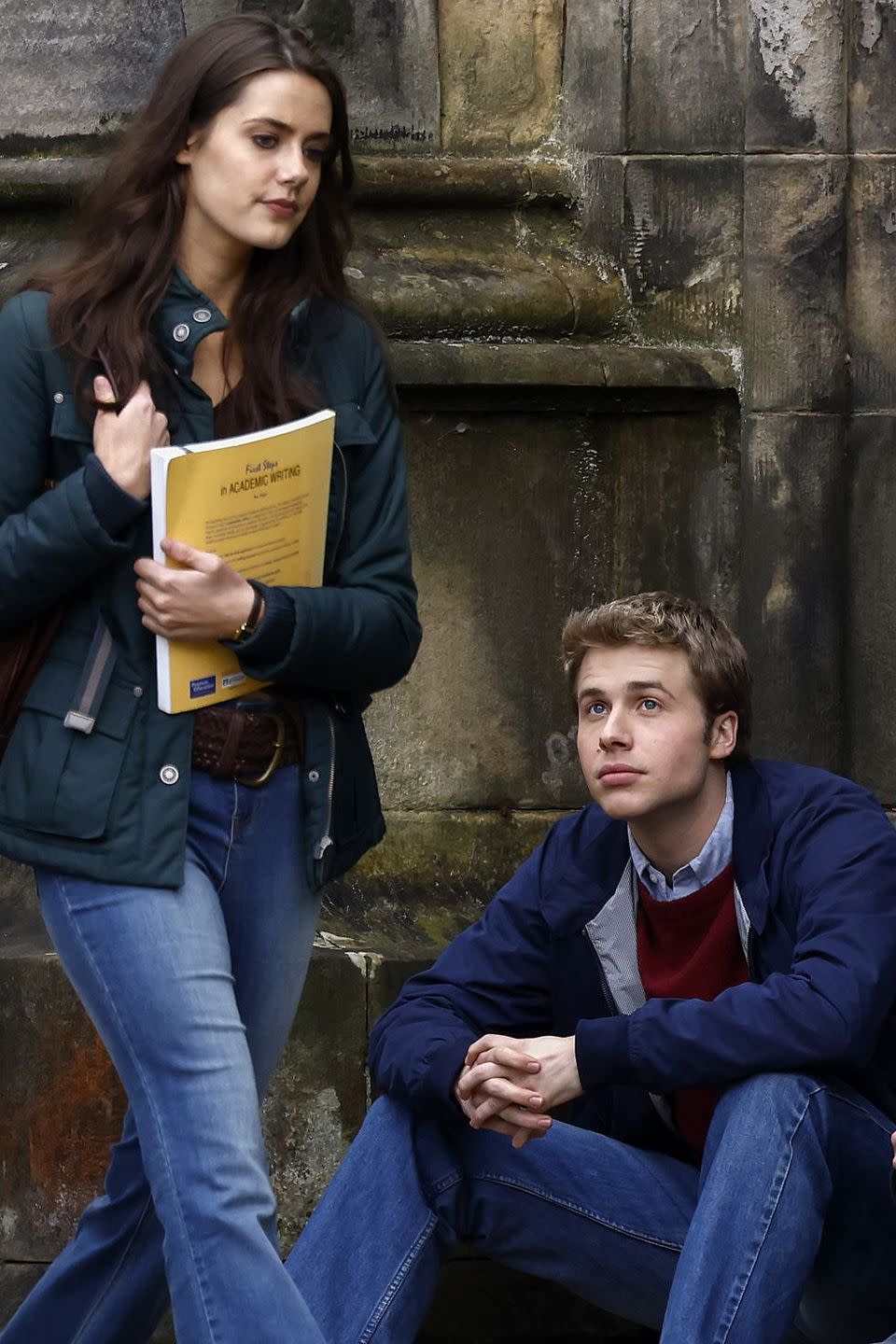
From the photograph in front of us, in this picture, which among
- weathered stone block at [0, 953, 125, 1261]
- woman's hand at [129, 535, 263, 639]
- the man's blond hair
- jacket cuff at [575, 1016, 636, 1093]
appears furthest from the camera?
weathered stone block at [0, 953, 125, 1261]

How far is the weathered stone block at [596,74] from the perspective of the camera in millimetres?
4180

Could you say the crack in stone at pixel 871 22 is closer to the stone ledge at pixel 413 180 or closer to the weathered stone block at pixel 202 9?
the stone ledge at pixel 413 180

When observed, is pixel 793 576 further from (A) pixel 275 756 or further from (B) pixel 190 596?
(B) pixel 190 596

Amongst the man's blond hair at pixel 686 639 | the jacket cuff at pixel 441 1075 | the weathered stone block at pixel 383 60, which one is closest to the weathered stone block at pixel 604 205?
the weathered stone block at pixel 383 60

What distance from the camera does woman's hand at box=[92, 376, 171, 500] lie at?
243 centimetres

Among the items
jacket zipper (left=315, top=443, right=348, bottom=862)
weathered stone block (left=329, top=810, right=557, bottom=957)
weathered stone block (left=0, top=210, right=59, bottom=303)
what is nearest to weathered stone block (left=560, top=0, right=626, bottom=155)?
weathered stone block (left=0, top=210, right=59, bottom=303)

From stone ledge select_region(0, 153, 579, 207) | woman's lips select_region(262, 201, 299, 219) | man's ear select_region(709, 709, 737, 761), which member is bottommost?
man's ear select_region(709, 709, 737, 761)

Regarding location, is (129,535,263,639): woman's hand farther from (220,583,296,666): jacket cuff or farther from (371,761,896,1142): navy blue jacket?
(371,761,896,1142): navy blue jacket

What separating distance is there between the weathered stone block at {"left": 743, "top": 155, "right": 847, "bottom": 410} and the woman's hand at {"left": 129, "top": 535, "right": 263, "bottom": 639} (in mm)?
1965

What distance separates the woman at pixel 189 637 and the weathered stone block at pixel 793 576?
158 cm

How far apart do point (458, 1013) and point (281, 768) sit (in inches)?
24.1

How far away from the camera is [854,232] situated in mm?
4160

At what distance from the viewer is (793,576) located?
13.7ft

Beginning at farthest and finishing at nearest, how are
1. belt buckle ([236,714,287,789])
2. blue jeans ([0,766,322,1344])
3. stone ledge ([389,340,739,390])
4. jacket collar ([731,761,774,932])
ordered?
stone ledge ([389,340,739,390]), jacket collar ([731,761,774,932]), belt buckle ([236,714,287,789]), blue jeans ([0,766,322,1344])
